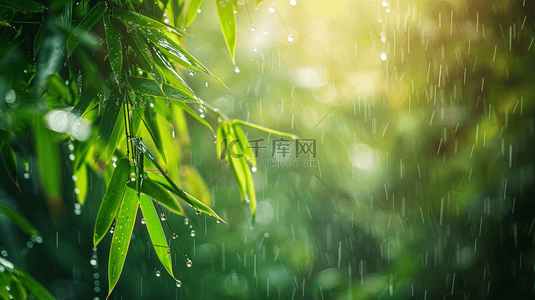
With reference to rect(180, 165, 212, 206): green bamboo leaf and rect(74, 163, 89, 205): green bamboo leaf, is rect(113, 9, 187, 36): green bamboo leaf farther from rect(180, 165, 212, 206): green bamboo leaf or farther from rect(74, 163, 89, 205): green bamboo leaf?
rect(180, 165, 212, 206): green bamboo leaf

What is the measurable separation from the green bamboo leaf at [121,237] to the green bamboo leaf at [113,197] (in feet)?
0.08

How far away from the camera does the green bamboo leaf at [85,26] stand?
1.84 ft

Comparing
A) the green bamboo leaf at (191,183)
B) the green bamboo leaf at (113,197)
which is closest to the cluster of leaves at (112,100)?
the green bamboo leaf at (113,197)

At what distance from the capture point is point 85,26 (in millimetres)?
587

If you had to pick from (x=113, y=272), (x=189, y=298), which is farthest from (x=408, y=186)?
(x=113, y=272)

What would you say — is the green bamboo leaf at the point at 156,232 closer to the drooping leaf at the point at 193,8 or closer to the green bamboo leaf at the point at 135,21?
the green bamboo leaf at the point at 135,21

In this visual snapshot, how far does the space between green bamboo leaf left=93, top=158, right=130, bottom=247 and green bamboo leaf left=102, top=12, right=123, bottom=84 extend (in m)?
0.15

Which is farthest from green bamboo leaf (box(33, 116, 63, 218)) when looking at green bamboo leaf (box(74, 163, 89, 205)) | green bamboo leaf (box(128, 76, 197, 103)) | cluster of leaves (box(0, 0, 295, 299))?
green bamboo leaf (box(128, 76, 197, 103))

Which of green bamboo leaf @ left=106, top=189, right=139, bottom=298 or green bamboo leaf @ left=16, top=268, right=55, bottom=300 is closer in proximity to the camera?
green bamboo leaf @ left=106, top=189, right=139, bottom=298

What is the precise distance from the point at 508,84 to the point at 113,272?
6.18 ft

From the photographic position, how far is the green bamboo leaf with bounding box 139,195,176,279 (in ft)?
2.06

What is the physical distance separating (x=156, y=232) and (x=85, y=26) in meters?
0.38

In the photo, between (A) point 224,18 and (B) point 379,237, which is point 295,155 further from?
(A) point 224,18

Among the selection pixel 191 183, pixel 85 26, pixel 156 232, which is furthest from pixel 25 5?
pixel 191 183
